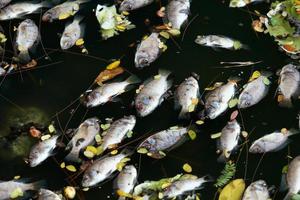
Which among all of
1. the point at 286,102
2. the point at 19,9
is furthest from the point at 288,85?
the point at 19,9

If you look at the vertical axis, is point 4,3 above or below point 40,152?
A: above

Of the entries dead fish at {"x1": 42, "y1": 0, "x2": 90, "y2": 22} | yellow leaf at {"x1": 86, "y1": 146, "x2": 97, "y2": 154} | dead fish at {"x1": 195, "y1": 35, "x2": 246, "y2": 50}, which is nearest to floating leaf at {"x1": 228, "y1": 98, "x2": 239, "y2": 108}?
dead fish at {"x1": 195, "y1": 35, "x2": 246, "y2": 50}

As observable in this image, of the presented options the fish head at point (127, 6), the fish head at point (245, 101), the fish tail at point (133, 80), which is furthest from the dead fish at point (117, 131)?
the fish head at point (127, 6)

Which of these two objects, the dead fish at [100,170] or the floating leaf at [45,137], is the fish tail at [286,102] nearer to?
the dead fish at [100,170]

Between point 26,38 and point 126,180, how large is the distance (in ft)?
5.78

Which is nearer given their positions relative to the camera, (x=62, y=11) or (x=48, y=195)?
(x=48, y=195)

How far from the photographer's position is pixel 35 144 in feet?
13.6

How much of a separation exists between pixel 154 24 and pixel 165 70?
59 cm

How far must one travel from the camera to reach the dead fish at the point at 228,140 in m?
4.04

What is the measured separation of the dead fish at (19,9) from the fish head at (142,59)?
118 cm

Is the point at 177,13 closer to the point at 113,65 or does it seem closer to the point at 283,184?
the point at 113,65

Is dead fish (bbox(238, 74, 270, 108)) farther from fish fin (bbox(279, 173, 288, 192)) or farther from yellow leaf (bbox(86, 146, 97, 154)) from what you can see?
yellow leaf (bbox(86, 146, 97, 154))

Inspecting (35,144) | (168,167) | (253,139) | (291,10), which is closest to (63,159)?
(35,144)

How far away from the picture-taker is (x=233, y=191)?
386 cm
